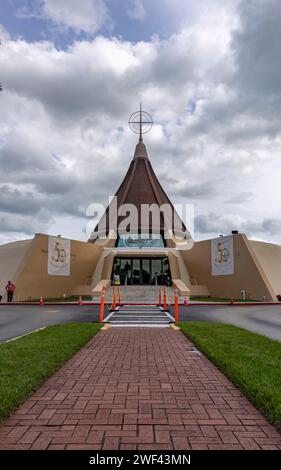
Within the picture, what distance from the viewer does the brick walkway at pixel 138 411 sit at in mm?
2855

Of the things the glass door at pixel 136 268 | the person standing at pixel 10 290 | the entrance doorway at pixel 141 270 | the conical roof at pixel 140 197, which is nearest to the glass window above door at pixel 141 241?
the glass door at pixel 136 268

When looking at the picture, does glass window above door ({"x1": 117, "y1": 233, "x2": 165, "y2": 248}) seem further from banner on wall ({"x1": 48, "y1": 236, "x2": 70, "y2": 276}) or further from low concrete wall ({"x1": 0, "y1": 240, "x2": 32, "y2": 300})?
low concrete wall ({"x1": 0, "y1": 240, "x2": 32, "y2": 300})

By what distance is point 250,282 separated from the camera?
24.3 metres

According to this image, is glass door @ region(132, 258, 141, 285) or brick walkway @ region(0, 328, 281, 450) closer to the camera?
brick walkway @ region(0, 328, 281, 450)

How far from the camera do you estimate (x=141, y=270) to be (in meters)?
33.3

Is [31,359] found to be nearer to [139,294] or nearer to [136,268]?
[139,294]

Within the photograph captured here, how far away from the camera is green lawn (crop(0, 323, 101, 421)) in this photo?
386 centimetres

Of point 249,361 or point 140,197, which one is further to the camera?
point 140,197

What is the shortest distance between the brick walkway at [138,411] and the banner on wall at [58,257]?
69.5ft

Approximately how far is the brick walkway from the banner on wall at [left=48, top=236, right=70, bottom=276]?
21.2 m

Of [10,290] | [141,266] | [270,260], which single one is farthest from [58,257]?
[270,260]

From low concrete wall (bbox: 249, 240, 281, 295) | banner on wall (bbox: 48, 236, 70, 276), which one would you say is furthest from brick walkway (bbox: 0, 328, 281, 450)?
banner on wall (bbox: 48, 236, 70, 276)

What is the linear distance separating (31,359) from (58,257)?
71.8ft

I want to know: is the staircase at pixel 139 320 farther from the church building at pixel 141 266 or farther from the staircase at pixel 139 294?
the church building at pixel 141 266
